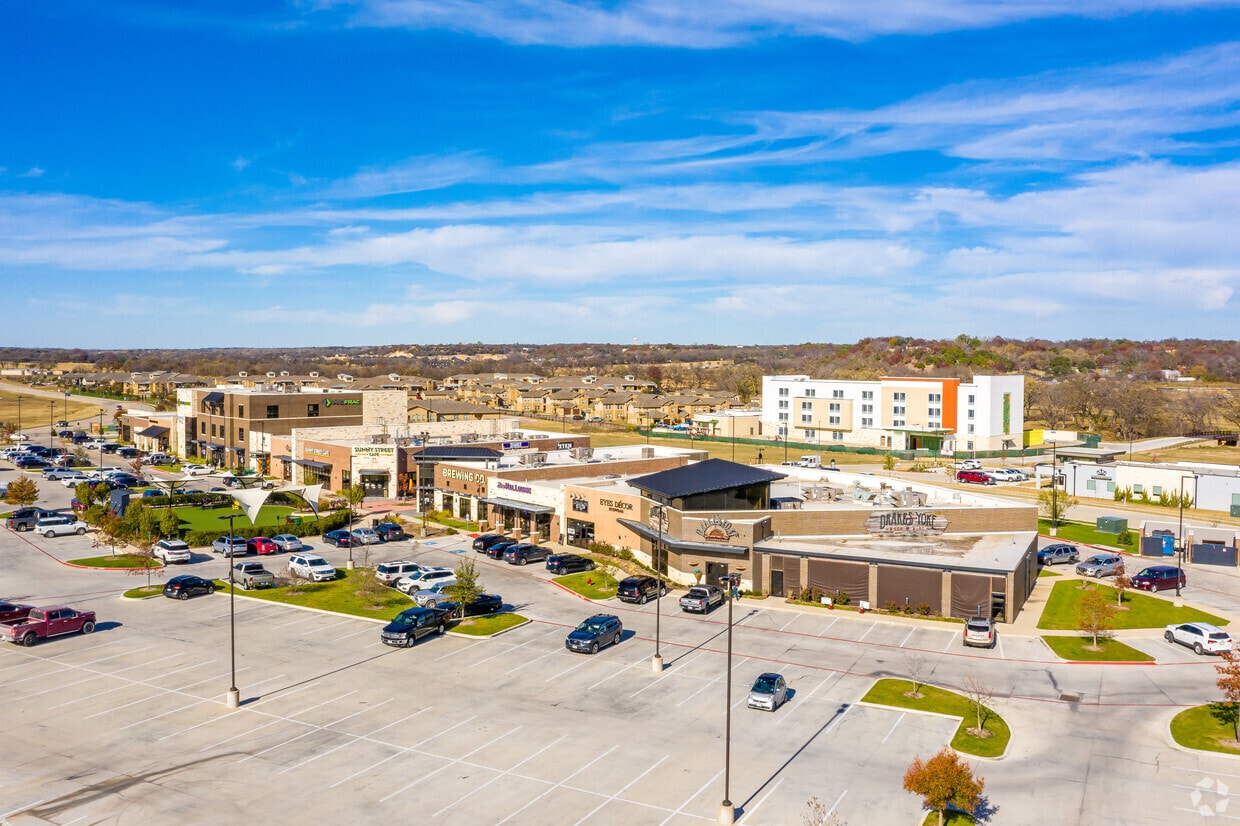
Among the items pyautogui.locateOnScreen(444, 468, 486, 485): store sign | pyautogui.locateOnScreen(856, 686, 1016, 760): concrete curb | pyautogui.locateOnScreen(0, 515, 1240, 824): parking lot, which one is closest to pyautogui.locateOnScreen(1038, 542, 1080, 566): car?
pyautogui.locateOnScreen(0, 515, 1240, 824): parking lot

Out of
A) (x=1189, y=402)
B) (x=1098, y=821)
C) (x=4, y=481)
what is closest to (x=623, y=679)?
(x=1098, y=821)

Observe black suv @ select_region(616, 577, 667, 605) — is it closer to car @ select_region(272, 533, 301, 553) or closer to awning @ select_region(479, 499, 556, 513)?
awning @ select_region(479, 499, 556, 513)

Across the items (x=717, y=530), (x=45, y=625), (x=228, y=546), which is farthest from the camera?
(x=228, y=546)

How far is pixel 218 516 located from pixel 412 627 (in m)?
42.8

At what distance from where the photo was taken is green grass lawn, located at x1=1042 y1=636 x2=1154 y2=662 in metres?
45.1

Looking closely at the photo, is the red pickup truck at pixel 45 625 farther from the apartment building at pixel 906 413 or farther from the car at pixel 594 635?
the apartment building at pixel 906 413

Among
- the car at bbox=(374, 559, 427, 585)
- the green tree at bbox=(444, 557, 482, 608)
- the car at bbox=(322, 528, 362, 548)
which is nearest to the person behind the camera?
the green tree at bbox=(444, 557, 482, 608)

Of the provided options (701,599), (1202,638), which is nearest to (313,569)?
(701,599)

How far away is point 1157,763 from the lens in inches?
1277

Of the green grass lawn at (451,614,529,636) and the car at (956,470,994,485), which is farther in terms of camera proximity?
the car at (956,470,994,485)

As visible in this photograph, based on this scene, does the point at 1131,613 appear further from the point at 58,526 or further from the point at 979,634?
the point at 58,526

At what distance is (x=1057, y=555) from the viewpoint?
223ft

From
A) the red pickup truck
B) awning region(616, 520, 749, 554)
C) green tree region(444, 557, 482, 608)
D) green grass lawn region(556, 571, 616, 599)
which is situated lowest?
green grass lawn region(556, 571, 616, 599)

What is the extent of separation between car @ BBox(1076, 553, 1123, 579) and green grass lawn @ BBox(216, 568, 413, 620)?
46.5 metres
